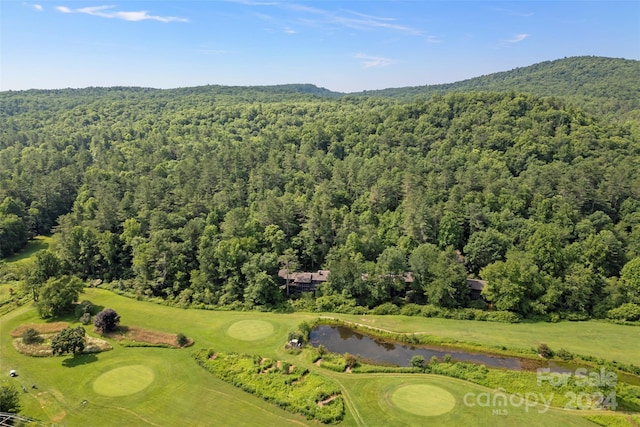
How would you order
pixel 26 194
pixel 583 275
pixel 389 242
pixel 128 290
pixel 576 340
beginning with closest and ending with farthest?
pixel 576 340
pixel 583 275
pixel 128 290
pixel 389 242
pixel 26 194

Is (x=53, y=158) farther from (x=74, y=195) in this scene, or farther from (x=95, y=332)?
(x=95, y=332)

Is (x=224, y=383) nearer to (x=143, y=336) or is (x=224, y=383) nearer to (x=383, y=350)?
(x=143, y=336)

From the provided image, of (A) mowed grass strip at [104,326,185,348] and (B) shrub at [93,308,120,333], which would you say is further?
(B) shrub at [93,308,120,333]

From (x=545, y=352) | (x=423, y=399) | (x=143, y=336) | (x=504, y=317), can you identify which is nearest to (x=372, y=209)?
(x=504, y=317)

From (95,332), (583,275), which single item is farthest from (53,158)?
(583,275)

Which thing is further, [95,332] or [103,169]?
[103,169]

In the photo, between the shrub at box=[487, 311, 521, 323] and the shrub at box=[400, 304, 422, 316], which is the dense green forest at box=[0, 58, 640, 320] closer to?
the shrub at box=[487, 311, 521, 323]

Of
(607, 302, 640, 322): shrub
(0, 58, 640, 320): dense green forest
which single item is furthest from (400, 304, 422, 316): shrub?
(607, 302, 640, 322): shrub
